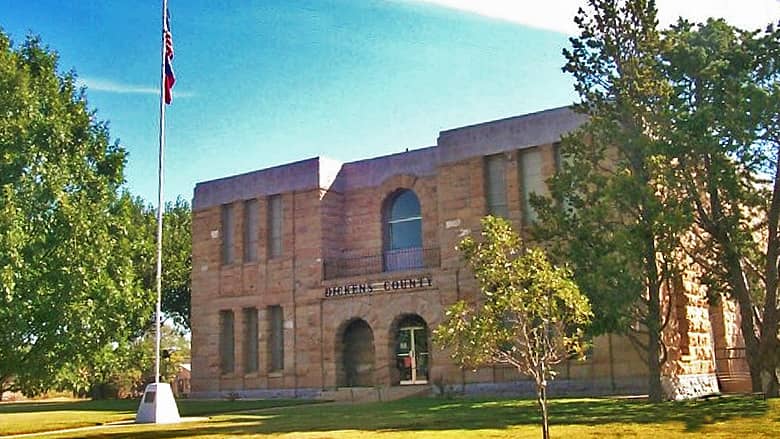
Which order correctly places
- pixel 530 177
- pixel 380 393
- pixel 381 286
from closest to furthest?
pixel 380 393
pixel 530 177
pixel 381 286

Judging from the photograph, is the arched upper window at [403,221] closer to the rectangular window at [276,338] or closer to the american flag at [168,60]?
the rectangular window at [276,338]

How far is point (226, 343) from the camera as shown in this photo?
3741cm

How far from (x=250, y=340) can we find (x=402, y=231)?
27.7 ft

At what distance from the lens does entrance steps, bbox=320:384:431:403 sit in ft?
95.0

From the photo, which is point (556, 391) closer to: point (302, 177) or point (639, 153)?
point (639, 153)

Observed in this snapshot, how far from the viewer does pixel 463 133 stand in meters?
30.7

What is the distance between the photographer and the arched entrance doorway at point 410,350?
105 feet

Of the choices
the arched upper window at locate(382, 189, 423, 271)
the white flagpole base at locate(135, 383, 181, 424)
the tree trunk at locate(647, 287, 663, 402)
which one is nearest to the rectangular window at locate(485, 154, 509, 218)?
the arched upper window at locate(382, 189, 423, 271)

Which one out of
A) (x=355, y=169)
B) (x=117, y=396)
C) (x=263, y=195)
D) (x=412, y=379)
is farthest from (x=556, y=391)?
(x=117, y=396)

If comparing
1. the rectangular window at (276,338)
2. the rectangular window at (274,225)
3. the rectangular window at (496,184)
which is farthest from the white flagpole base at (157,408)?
the rectangular window at (274,225)

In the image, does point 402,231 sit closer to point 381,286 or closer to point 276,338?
point 381,286

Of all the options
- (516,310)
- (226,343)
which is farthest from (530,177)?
(226,343)

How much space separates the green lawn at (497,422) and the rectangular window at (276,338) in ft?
36.2

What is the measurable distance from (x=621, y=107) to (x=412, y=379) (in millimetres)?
14344
